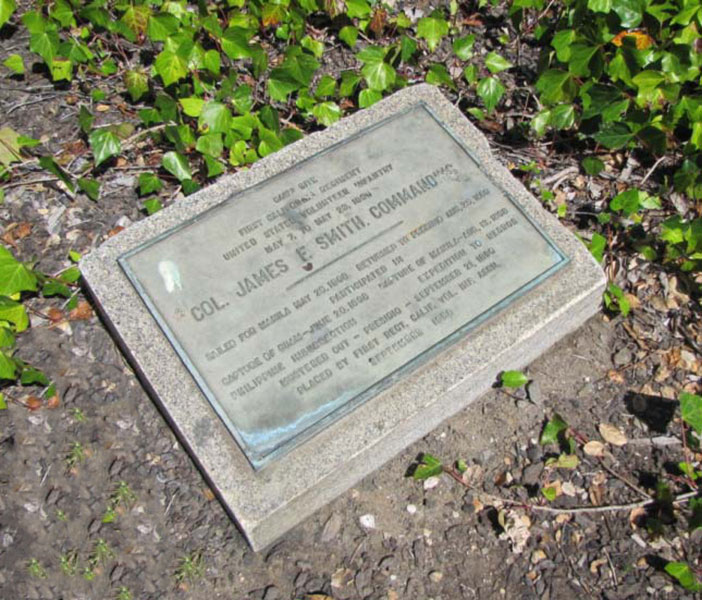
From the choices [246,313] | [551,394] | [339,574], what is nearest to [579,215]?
[551,394]

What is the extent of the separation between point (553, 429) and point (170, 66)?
1.94 metres

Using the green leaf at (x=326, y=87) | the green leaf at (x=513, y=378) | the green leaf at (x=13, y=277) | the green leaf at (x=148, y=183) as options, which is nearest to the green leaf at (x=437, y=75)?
the green leaf at (x=326, y=87)

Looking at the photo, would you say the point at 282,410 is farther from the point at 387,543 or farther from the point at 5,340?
the point at 5,340

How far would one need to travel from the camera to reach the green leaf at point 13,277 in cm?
255

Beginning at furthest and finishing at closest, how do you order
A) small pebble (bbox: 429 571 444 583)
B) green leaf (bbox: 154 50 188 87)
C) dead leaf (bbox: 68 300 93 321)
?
green leaf (bbox: 154 50 188 87) → dead leaf (bbox: 68 300 93 321) → small pebble (bbox: 429 571 444 583)

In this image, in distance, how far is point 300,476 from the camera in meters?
2.20

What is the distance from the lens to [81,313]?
2.75m

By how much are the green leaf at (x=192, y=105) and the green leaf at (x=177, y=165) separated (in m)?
0.21

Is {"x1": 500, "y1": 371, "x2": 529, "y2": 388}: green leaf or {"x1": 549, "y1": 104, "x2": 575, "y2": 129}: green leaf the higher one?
{"x1": 549, "y1": 104, "x2": 575, "y2": 129}: green leaf

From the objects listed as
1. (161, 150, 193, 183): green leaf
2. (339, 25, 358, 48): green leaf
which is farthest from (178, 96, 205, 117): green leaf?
(339, 25, 358, 48): green leaf

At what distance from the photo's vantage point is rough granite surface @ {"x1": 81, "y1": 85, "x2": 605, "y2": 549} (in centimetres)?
220

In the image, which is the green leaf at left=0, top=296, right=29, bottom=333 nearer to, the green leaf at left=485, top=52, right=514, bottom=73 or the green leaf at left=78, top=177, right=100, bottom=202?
the green leaf at left=78, top=177, right=100, bottom=202

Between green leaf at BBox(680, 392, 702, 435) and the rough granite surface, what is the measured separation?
44cm

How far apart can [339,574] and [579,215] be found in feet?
5.41
